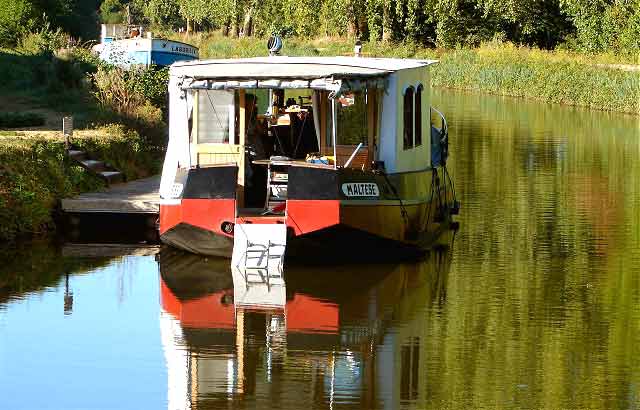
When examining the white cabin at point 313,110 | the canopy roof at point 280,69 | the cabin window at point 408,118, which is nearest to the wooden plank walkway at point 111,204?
the white cabin at point 313,110

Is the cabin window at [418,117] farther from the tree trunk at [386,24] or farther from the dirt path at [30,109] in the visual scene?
the tree trunk at [386,24]

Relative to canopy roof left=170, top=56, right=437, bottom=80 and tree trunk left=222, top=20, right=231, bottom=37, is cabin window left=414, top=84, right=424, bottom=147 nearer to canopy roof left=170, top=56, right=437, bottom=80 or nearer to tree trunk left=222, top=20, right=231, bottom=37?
canopy roof left=170, top=56, right=437, bottom=80

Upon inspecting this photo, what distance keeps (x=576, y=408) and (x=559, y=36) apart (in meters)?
61.4

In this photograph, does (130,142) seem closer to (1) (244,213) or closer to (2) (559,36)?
(1) (244,213)

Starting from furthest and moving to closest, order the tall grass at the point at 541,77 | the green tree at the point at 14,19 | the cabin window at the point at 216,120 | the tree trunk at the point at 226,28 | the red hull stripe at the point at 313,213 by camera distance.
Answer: the tree trunk at the point at 226,28, the tall grass at the point at 541,77, the green tree at the point at 14,19, the cabin window at the point at 216,120, the red hull stripe at the point at 313,213

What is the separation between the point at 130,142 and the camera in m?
26.0

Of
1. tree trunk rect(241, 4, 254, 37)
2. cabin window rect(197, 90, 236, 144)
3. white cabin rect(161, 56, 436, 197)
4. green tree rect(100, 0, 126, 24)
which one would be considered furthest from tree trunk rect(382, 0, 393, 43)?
cabin window rect(197, 90, 236, 144)

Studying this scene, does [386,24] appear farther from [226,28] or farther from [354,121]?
[354,121]

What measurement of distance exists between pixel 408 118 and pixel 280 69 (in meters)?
2.72

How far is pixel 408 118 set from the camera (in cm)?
2122

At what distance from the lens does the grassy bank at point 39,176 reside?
21.4 metres

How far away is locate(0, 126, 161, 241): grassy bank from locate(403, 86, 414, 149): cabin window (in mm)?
5389

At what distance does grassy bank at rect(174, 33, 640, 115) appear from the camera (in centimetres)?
5247

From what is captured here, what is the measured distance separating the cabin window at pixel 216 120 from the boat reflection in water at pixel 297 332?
5.63ft
